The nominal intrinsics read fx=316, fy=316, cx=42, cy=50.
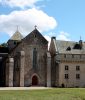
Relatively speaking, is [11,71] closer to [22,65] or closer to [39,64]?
[22,65]

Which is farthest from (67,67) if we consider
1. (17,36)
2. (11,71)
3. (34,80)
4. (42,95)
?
(42,95)

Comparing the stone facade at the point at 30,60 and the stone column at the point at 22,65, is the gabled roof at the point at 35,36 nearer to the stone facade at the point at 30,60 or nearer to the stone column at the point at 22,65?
the stone facade at the point at 30,60

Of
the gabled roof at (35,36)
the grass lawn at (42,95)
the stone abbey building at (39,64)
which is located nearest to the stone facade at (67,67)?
the stone abbey building at (39,64)

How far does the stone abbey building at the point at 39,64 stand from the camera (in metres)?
75.1

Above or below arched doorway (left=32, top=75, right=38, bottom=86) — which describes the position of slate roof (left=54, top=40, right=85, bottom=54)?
above

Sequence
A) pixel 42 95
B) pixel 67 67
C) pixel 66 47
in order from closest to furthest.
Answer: pixel 42 95 < pixel 67 67 < pixel 66 47

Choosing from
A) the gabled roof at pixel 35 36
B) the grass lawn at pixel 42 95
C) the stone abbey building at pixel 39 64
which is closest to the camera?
the grass lawn at pixel 42 95

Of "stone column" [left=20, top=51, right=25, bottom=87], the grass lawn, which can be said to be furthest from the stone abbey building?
the grass lawn

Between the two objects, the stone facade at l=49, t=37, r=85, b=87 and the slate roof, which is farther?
the slate roof

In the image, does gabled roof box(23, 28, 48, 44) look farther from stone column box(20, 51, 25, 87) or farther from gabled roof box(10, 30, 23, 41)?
gabled roof box(10, 30, 23, 41)

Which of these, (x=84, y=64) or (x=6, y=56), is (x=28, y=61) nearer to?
(x=6, y=56)

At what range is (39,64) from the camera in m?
77.5

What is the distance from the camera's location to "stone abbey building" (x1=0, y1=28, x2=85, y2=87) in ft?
246

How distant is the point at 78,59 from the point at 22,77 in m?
16.2
